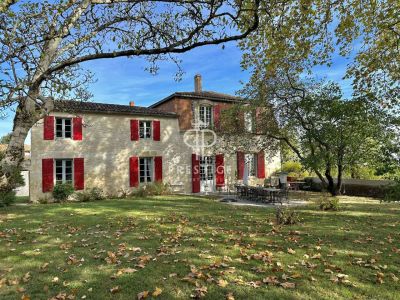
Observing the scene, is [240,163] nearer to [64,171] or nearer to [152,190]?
[152,190]

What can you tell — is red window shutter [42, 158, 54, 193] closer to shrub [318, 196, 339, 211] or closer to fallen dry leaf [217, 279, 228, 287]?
shrub [318, 196, 339, 211]

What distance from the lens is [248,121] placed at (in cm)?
1998

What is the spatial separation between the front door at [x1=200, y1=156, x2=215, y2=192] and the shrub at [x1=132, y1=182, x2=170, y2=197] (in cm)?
292

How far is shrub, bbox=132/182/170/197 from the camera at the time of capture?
17.6 metres

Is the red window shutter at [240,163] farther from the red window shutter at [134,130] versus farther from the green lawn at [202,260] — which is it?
the green lawn at [202,260]

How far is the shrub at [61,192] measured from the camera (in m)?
15.4


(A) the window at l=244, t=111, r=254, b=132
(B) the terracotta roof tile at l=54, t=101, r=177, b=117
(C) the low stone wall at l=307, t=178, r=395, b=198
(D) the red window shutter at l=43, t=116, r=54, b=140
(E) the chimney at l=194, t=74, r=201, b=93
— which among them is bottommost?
(C) the low stone wall at l=307, t=178, r=395, b=198

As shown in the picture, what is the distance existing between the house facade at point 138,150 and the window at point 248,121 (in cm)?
112

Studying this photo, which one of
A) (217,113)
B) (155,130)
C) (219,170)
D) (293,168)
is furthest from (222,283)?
(293,168)

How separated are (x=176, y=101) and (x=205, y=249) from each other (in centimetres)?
1525

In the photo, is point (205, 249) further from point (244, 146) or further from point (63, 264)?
point (244, 146)

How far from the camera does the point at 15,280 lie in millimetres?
4180

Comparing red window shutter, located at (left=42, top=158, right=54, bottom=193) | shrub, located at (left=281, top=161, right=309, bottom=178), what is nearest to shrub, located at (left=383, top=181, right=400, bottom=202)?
red window shutter, located at (left=42, top=158, right=54, bottom=193)

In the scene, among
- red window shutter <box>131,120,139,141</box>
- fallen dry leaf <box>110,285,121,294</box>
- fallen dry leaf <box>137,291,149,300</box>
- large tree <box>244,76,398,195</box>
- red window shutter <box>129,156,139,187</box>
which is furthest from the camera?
red window shutter <box>131,120,139,141</box>
